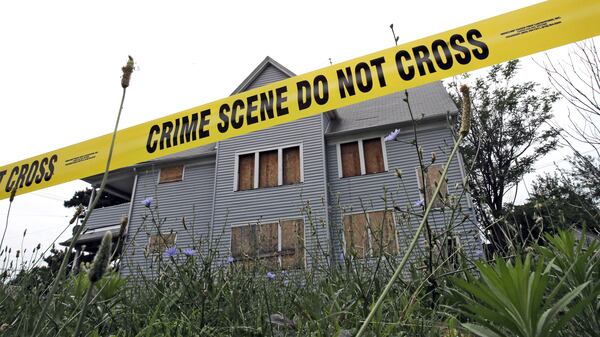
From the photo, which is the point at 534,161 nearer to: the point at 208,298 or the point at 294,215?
the point at 294,215

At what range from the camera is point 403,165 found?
12.8 m

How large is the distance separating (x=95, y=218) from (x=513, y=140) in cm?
2400

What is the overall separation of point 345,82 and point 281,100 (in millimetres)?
744

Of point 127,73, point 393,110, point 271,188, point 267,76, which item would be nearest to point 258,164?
point 271,188

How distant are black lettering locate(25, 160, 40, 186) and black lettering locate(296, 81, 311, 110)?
349cm

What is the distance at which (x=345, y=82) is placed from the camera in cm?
352

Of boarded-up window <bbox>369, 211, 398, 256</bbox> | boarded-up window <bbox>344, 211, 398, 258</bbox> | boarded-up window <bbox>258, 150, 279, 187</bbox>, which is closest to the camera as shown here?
boarded-up window <bbox>369, 211, 398, 256</bbox>

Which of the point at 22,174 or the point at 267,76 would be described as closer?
the point at 22,174

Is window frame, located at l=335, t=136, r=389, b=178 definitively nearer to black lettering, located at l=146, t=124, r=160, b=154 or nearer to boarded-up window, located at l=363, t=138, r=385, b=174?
boarded-up window, located at l=363, t=138, r=385, b=174

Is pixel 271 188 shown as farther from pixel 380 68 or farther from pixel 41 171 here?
pixel 380 68

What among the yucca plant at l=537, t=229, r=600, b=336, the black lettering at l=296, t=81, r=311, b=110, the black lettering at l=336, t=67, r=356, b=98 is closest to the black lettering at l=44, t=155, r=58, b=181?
the black lettering at l=296, t=81, r=311, b=110

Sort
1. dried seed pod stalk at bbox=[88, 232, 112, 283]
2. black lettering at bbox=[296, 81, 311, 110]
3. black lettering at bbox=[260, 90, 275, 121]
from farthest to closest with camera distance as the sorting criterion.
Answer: black lettering at bbox=[260, 90, 275, 121], black lettering at bbox=[296, 81, 311, 110], dried seed pod stalk at bbox=[88, 232, 112, 283]

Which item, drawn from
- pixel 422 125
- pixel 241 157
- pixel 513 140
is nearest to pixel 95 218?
pixel 241 157

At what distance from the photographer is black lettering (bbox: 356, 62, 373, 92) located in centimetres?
340
